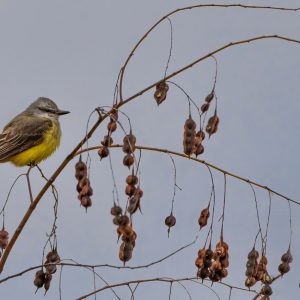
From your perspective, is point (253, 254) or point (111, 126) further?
point (253, 254)

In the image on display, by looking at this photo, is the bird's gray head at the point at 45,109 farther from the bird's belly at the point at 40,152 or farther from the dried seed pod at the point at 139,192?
the dried seed pod at the point at 139,192

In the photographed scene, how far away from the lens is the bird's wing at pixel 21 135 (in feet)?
30.1

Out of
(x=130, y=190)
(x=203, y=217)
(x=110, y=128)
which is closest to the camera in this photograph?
(x=130, y=190)

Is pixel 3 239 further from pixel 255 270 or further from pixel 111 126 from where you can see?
pixel 255 270

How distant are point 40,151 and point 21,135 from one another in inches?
16.0

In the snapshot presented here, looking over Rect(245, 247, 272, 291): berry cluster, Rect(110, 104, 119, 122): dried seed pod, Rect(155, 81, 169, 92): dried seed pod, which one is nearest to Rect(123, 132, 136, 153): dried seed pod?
Rect(110, 104, 119, 122): dried seed pod

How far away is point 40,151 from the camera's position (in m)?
9.32

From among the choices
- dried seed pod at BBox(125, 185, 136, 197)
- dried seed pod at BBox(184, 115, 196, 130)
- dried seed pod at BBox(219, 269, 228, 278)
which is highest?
dried seed pod at BBox(184, 115, 196, 130)

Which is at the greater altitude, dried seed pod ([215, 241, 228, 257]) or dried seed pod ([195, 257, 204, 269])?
dried seed pod ([215, 241, 228, 257])

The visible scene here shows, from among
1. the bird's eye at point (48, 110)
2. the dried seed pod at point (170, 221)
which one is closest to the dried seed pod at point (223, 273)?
the dried seed pod at point (170, 221)

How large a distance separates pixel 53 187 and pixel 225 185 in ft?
5.08

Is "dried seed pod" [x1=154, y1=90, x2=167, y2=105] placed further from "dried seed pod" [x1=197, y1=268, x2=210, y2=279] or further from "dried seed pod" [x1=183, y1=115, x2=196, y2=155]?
"dried seed pod" [x1=197, y1=268, x2=210, y2=279]

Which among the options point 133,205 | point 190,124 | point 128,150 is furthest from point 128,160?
point 190,124

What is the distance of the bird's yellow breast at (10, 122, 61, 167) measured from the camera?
360 inches
